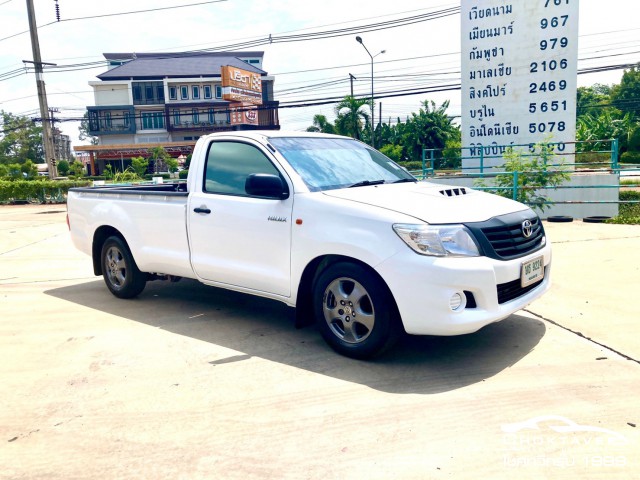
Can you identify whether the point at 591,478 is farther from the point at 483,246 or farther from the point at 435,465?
the point at 483,246

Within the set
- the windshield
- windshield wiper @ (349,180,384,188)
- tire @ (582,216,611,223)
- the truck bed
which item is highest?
the windshield

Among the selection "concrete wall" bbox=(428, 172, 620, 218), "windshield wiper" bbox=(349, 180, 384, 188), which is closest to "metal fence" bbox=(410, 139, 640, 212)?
"concrete wall" bbox=(428, 172, 620, 218)

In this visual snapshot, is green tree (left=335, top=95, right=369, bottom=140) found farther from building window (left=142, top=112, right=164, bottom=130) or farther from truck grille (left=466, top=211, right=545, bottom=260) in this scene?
truck grille (left=466, top=211, right=545, bottom=260)

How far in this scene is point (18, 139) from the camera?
85.2m

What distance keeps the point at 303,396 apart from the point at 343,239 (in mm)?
1180

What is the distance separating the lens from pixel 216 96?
6512 centimetres

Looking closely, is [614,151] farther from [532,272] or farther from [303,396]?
[303,396]

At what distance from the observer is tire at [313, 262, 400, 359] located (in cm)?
414

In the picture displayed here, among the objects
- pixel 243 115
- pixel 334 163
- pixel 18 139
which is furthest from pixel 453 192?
pixel 18 139

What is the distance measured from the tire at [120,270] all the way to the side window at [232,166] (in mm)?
1588

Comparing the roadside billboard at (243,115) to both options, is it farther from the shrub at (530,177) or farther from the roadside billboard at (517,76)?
the shrub at (530,177)

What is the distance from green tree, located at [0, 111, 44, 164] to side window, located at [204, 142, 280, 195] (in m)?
88.3

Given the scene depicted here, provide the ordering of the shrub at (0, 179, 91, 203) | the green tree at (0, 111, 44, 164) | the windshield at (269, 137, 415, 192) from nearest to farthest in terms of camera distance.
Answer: the windshield at (269, 137, 415, 192) < the shrub at (0, 179, 91, 203) < the green tree at (0, 111, 44, 164)

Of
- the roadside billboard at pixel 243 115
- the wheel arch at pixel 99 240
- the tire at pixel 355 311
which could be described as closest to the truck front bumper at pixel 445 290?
the tire at pixel 355 311
